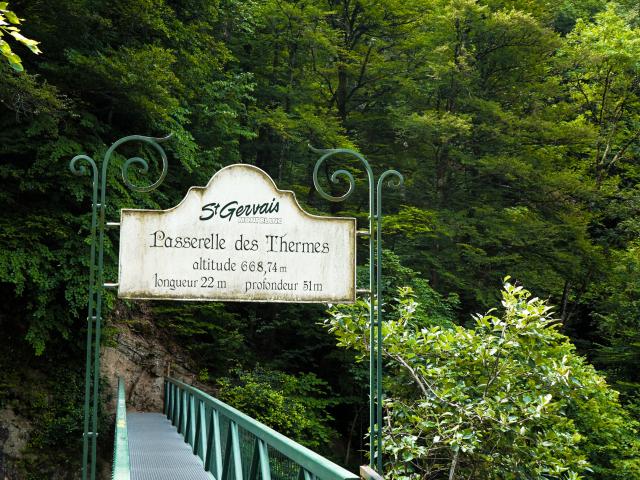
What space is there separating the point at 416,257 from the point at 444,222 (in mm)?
1123

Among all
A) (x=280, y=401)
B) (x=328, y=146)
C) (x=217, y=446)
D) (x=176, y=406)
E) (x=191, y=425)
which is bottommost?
(x=280, y=401)

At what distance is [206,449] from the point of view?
7348 millimetres

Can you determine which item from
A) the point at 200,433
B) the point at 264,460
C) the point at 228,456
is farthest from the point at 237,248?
the point at 200,433

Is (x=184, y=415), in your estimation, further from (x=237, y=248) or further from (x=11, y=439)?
(x=237, y=248)

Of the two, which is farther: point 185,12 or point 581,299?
point 581,299

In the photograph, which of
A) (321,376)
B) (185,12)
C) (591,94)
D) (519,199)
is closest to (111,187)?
(185,12)

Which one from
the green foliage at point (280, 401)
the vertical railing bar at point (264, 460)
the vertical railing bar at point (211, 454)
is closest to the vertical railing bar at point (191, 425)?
the vertical railing bar at point (211, 454)

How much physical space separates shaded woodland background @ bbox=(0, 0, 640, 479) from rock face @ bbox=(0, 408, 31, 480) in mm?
202

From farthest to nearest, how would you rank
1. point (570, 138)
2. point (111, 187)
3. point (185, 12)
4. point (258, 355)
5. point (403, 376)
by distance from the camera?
point (570, 138) → point (258, 355) → point (185, 12) → point (111, 187) → point (403, 376)

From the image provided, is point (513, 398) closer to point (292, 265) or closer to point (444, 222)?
point (292, 265)

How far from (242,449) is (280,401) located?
9.07 m

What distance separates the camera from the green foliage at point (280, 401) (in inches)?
576

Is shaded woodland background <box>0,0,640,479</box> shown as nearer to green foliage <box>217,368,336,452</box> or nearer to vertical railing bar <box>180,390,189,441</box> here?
green foliage <box>217,368,336,452</box>

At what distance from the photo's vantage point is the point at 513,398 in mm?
8055
